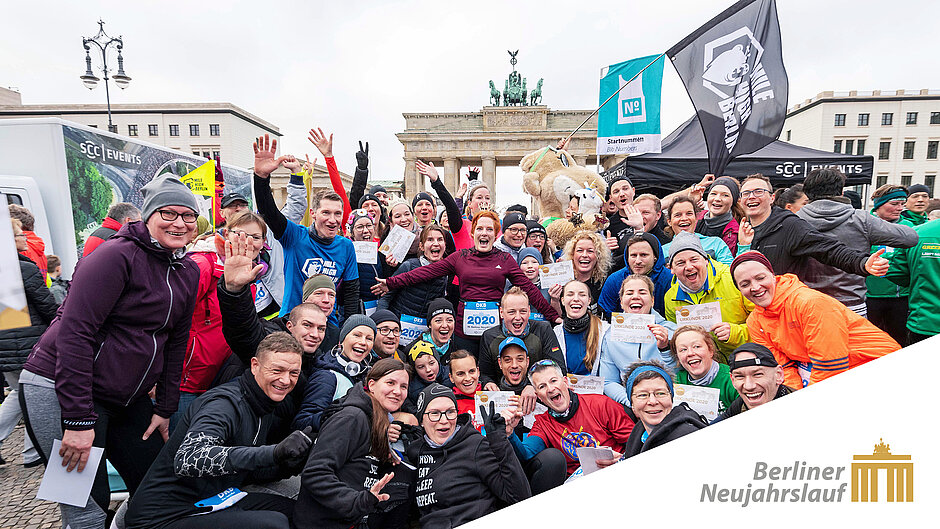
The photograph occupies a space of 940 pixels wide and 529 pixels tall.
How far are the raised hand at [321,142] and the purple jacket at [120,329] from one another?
3.14m

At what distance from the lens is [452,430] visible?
3.00 meters

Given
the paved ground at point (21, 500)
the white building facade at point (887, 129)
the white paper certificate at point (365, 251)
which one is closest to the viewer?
the paved ground at point (21, 500)

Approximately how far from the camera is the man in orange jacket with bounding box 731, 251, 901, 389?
8.84ft

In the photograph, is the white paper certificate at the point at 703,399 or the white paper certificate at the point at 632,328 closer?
the white paper certificate at the point at 703,399

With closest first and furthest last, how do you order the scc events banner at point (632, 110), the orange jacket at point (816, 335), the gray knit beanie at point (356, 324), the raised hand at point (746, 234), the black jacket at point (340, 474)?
1. the black jacket at point (340, 474)
2. the orange jacket at point (816, 335)
3. the gray knit beanie at point (356, 324)
4. the raised hand at point (746, 234)
5. the scc events banner at point (632, 110)

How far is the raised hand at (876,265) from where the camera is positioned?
120 inches

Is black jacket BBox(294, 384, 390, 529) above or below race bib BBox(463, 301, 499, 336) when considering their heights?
below

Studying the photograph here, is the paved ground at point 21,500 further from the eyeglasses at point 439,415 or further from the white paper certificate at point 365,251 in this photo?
the white paper certificate at point 365,251

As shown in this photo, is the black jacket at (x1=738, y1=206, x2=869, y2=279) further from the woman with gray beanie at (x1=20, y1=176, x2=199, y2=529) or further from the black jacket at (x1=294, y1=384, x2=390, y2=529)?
the woman with gray beanie at (x1=20, y1=176, x2=199, y2=529)

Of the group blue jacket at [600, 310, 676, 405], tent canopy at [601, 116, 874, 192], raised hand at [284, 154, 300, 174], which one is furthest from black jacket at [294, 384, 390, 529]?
tent canopy at [601, 116, 874, 192]

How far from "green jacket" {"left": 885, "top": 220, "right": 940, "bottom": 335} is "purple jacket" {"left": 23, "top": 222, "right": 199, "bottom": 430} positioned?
586 centimetres

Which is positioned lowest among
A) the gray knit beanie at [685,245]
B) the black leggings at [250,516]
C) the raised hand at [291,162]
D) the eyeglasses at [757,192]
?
the black leggings at [250,516]

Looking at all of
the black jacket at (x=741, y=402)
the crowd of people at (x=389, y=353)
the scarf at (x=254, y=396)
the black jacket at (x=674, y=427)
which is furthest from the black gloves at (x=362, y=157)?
the black jacket at (x=741, y=402)

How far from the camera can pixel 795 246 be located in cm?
354
